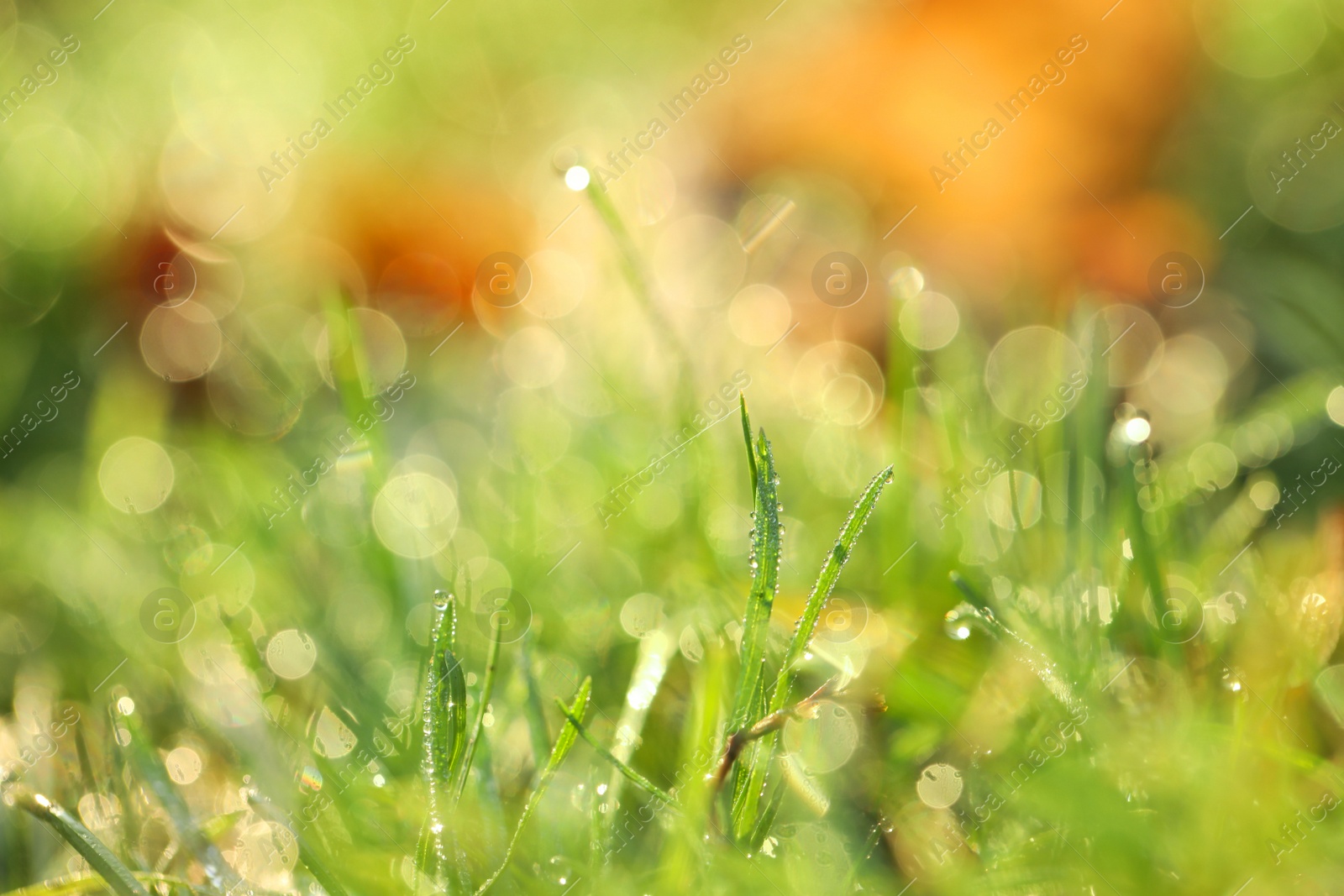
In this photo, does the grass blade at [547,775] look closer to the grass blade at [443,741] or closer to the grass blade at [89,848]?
the grass blade at [443,741]

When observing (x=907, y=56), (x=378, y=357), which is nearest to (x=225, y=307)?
(x=378, y=357)

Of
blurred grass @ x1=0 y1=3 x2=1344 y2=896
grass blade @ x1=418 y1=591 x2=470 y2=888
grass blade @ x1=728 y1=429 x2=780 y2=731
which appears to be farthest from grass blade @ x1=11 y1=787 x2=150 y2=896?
grass blade @ x1=728 y1=429 x2=780 y2=731

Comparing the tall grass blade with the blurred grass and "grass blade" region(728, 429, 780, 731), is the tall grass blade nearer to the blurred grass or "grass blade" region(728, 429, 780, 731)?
the blurred grass

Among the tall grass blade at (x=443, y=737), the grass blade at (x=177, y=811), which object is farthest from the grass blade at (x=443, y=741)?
the grass blade at (x=177, y=811)

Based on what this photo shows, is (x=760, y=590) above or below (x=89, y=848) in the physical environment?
below

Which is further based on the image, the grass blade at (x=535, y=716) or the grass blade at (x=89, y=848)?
the grass blade at (x=535, y=716)

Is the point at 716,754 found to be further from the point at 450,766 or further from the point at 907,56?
the point at 907,56

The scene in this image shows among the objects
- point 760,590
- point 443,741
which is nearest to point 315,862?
point 443,741

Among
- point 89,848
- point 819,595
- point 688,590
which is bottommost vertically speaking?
point 688,590

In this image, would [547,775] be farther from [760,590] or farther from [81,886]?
[81,886]
